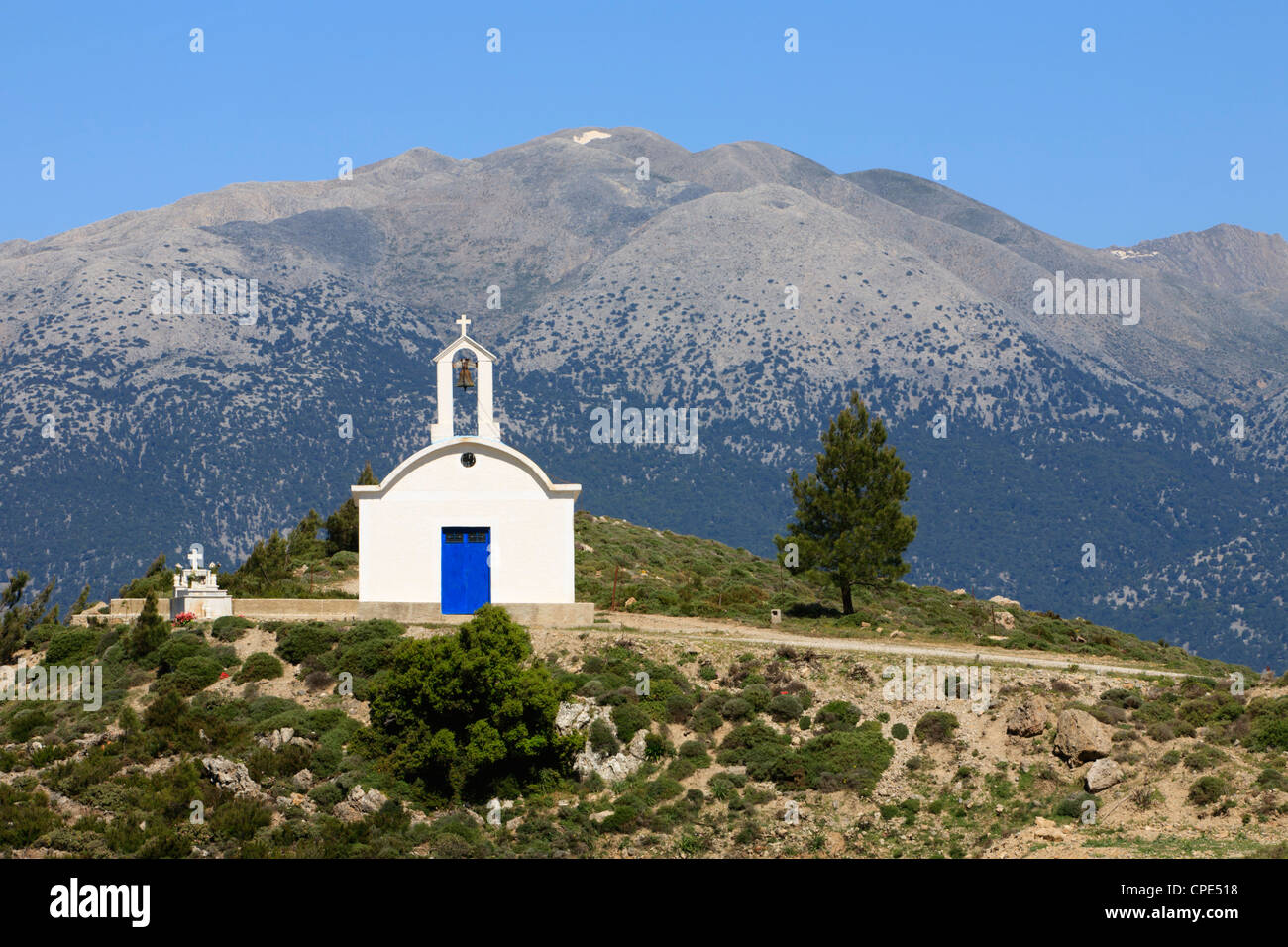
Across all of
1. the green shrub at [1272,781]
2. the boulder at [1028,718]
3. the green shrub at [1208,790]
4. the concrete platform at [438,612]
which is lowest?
the green shrub at [1208,790]

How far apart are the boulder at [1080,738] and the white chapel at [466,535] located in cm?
1372

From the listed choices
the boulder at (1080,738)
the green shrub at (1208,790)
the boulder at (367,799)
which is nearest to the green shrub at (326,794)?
the boulder at (367,799)

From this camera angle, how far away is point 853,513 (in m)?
52.1

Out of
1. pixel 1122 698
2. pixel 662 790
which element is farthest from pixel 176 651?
pixel 1122 698

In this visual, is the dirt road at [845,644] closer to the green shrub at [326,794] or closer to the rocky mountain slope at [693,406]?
the green shrub at [326,794]

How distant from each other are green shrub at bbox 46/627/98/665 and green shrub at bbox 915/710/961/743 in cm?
2249

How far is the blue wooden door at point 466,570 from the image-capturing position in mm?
42906

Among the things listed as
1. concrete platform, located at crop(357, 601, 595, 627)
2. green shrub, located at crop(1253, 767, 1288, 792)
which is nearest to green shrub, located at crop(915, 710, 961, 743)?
green shrub, located at crop(1253, 767, 1288, 792)

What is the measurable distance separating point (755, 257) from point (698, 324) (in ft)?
64.3

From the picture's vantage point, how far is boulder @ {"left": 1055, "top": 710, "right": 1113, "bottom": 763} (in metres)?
34.3

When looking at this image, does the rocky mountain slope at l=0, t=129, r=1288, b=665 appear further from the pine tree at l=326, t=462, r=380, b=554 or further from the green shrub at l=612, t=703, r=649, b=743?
the green shrub at l=612, t=703, r=649, b=743

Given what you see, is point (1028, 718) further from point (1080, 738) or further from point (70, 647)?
point (70, 647)

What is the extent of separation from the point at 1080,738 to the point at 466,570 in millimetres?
16953
